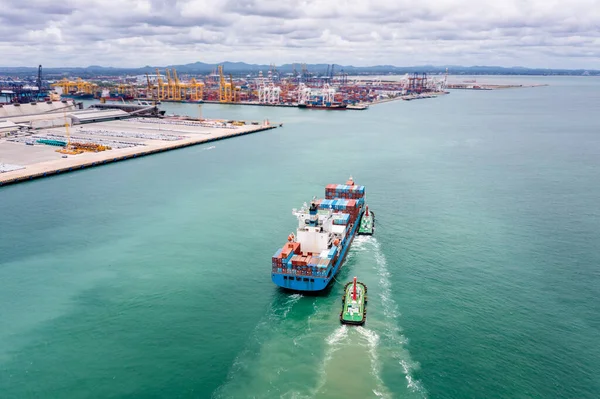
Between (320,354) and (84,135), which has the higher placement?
(84,135)

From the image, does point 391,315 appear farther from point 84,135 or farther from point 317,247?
point 84,135

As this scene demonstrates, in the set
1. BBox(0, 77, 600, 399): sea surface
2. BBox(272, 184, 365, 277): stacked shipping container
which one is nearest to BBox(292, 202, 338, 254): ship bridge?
BBox(272, 184, 365, 277): stacked shipping container

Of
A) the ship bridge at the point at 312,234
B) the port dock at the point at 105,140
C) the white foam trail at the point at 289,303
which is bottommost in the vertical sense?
the white foam trail at the point at 289,303

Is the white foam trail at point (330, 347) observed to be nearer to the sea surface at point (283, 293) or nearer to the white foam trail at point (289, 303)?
the sea surface at point (283, 293)

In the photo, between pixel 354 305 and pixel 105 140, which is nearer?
pixel 354 305

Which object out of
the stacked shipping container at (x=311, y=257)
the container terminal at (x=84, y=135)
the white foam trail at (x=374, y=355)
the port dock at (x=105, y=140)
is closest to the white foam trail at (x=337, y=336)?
the white foam trail at (x=374, y=355)

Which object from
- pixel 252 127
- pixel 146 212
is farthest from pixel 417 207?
pixel 252 127

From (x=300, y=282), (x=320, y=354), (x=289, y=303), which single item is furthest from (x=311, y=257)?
(x=320, y=354)
